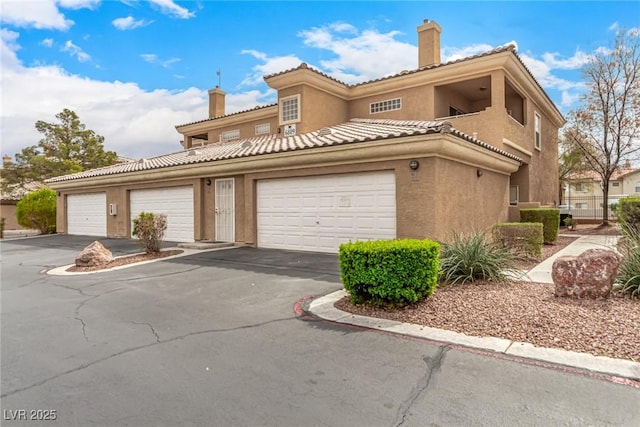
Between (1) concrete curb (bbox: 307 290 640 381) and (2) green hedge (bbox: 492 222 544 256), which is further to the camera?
(2) green hedge (bbox: 492 222 544 256)

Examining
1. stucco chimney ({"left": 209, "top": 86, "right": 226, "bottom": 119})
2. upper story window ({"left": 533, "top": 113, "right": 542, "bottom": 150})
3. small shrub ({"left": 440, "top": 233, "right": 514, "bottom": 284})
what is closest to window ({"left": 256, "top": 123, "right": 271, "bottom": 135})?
stucco chimney ({"left": 209, "top": 86, "right": 226, "bottom": 119})

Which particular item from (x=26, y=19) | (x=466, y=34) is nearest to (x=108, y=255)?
(x=26, y=19)

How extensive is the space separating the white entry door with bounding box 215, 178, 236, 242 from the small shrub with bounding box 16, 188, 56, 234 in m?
15.2

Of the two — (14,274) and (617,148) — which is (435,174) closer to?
(14,274)


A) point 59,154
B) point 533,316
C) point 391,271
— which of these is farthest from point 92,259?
point 59,154

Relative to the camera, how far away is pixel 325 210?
12.1 m

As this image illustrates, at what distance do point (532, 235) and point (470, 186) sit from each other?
87.8 inches

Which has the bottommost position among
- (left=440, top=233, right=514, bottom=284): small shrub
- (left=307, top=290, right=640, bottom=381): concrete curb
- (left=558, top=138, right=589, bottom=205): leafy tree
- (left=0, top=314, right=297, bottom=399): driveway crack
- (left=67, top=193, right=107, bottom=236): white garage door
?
(left=0, top=314, right=297, bottom=399): driveway crack

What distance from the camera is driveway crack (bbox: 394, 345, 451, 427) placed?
3.16m

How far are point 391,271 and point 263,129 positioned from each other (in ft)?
58.6

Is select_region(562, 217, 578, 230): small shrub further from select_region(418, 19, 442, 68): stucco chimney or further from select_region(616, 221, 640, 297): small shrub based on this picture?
select_region(616, 221, 640, 297): small shrub

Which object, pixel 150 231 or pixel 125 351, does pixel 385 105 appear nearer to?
pixel 150 231

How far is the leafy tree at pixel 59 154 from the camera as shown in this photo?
34.2 meters

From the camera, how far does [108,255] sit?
1175cm
